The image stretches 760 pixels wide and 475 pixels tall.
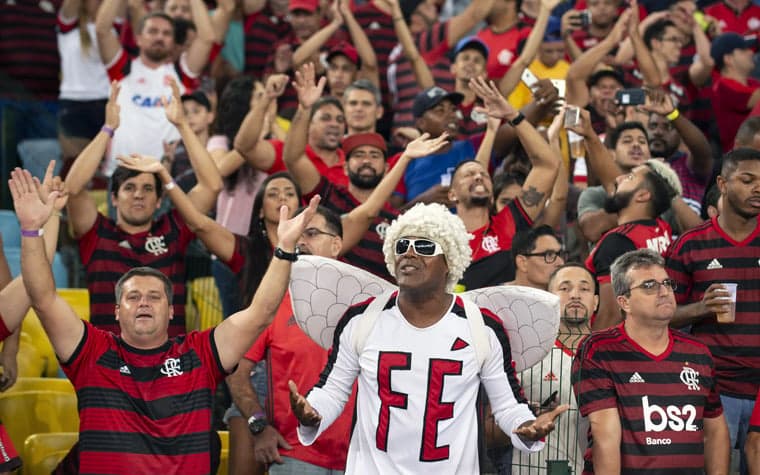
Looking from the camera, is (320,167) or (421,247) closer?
(421,247)

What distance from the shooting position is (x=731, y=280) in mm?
6484

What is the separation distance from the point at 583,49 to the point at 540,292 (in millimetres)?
6301

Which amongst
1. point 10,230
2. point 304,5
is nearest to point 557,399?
point 10,230

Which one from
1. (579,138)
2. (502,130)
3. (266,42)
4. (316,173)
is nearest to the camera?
(316,173)

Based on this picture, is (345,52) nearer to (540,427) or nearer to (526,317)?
(526,317)

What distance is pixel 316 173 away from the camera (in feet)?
26.6

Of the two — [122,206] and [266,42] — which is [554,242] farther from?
[266,42]

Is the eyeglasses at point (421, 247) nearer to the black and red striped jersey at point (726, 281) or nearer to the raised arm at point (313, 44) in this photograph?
the black and red striped jersey at point (726, 281)

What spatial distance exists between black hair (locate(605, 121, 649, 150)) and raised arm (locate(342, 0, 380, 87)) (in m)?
2.57

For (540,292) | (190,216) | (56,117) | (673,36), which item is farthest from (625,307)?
(56,117)

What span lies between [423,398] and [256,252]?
250 cm

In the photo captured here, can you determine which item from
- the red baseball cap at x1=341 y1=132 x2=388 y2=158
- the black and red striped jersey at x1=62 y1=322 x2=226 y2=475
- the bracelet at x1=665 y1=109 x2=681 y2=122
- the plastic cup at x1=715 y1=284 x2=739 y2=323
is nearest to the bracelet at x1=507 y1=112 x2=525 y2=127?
the red baseball cap at x1=341 y1=132 x2=388 y2=158

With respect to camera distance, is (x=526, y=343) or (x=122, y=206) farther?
(x=122, y=206)

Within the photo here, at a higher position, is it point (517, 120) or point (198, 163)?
point (517, 120)
